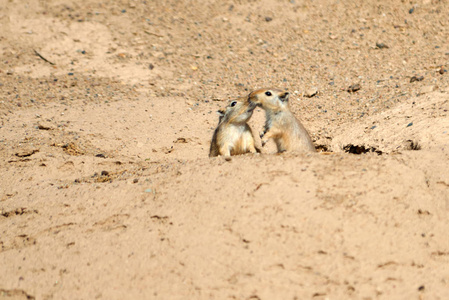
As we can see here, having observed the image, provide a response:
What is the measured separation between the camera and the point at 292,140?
654 cm

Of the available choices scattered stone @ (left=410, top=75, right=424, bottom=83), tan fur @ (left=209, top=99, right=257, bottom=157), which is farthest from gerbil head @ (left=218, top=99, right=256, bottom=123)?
scattered stone @ (left=410, top=75, right=424, bottom=83)

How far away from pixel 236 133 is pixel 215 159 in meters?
1.32

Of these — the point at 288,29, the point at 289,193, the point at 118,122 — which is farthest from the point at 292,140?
the point at 288,29


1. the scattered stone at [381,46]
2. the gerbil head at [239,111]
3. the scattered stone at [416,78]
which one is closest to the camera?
the gerbil head at [239,111]

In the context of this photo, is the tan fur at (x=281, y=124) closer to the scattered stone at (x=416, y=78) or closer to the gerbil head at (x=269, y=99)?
the gerbil head at (x=269, y=99)

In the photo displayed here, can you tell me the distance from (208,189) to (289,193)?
2.44ft

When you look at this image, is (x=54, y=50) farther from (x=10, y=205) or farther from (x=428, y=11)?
(x=428, y=11)

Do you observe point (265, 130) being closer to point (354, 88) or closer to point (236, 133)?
point (236, 133)

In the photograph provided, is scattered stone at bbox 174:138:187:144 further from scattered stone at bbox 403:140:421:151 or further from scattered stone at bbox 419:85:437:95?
scattered stone at bbox 419:85:437:95

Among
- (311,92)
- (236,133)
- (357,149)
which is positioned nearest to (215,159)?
(236,133)

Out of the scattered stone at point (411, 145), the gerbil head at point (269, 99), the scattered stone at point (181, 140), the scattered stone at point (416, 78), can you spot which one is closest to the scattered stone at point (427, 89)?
the scattered stone at point (416, 78)

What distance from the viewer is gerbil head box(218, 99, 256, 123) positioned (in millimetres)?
6516

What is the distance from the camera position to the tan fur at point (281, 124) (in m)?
6.54

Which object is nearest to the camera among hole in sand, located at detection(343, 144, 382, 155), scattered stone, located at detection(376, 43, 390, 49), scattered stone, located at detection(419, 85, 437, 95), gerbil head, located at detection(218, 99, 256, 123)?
gerbil head, located at detection(218, 99, 256, 123)
